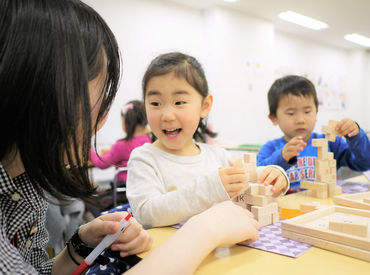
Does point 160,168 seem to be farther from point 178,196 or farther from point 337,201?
point 337,201

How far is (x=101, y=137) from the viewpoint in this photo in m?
3.20

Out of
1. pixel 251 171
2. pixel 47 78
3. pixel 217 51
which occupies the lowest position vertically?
pixel 251 171

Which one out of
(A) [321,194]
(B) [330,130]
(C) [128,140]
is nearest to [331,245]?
(A) [321,194]

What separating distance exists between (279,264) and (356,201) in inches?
16.5

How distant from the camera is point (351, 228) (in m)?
0.52

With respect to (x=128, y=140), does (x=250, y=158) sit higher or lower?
higher

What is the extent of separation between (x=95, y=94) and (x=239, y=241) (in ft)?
1.21

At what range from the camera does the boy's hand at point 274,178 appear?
0.82 metres

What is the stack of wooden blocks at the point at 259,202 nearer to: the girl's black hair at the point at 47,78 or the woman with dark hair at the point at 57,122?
the woman with dark hair at the point at 57,122

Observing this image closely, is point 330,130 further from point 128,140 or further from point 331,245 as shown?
point 128,140

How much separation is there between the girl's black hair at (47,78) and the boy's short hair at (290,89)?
1.11 meters

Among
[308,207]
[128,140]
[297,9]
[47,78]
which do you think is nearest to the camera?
[47,78]

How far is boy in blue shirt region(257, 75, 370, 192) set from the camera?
1.25 m

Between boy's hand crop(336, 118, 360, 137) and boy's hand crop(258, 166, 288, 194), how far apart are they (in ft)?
1.39
